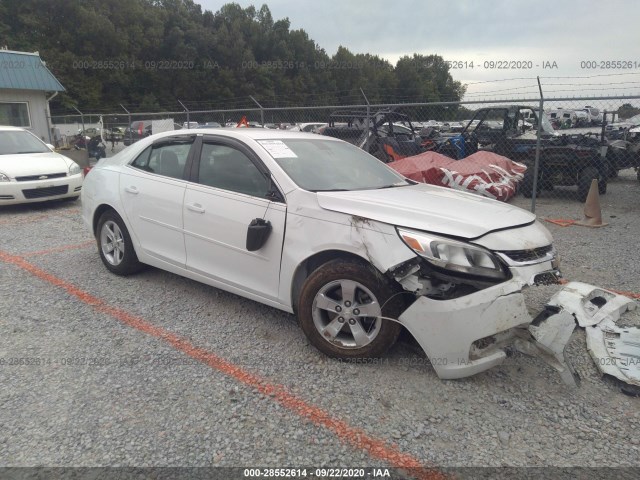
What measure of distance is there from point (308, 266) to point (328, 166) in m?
1.01

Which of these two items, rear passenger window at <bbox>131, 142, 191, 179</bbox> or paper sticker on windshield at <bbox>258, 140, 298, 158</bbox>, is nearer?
paper sticker on windshield at <bbox>258, 140, 298, 158</bbox>

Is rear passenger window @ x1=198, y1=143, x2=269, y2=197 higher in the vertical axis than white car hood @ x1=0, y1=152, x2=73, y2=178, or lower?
higher

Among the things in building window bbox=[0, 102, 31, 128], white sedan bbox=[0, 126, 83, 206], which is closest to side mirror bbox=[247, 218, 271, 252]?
white sedan bbox=[0, 126, 83, 206]

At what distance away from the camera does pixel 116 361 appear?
10.9 feet

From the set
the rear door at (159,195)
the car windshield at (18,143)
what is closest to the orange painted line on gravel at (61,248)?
the rear door at (159,195)

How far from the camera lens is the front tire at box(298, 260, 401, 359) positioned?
3.05 metres

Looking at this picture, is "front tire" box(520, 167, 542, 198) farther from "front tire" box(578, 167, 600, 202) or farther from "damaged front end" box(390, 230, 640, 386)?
"damaged front end" box(390, 230, 640, 386)

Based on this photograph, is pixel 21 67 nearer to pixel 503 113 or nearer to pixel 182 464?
pixel 503 113

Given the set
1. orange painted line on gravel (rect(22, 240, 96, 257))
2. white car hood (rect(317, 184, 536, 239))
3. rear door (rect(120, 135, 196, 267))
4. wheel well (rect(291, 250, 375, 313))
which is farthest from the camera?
orange painted line on gravel (rect(22, 240, 96, 257))

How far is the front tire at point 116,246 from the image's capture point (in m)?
4.80

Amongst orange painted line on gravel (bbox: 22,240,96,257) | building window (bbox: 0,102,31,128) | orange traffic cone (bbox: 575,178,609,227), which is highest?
orange traffic cone (bbox: 575,178,609,227)

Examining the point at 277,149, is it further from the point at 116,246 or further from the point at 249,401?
the point at 116,246

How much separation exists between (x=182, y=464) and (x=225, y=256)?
1.77m

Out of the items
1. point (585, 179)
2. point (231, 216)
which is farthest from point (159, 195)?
point (585, 179)
